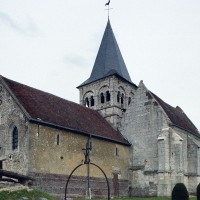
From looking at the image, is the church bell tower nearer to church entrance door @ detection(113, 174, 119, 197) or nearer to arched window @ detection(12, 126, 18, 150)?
church entrance door @ detection(113, 174, 119, 197)

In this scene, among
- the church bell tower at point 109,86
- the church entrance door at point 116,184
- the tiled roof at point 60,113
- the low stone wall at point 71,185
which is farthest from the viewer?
the church bell tower at point 109,86

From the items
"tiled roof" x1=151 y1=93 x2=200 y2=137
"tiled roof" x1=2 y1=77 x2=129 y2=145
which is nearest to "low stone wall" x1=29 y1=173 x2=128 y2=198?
"tiled roof" x1=2 y1=77 x2=129 y2=145

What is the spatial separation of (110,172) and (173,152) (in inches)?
229

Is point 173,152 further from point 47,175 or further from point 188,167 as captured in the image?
point 47,175

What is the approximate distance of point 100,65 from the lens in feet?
148

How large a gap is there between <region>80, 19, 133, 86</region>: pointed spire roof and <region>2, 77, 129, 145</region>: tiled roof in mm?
6826

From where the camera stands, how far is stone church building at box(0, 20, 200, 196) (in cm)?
2811

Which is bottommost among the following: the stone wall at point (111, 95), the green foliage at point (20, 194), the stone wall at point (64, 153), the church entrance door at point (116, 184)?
the church entrance door at point (116, 184)

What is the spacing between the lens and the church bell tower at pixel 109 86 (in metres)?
41.6

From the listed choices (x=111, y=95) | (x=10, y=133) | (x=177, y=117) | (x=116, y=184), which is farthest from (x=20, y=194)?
(x=177, y=117)

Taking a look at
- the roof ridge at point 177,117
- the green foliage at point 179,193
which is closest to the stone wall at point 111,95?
the roof ridge at point 177,117

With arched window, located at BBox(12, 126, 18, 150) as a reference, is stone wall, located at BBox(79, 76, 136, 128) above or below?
above

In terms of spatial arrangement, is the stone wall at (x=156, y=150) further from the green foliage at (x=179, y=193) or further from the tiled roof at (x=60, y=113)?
the green foliage at (x=179, y=193)

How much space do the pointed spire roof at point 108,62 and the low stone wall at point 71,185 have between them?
1340cm
